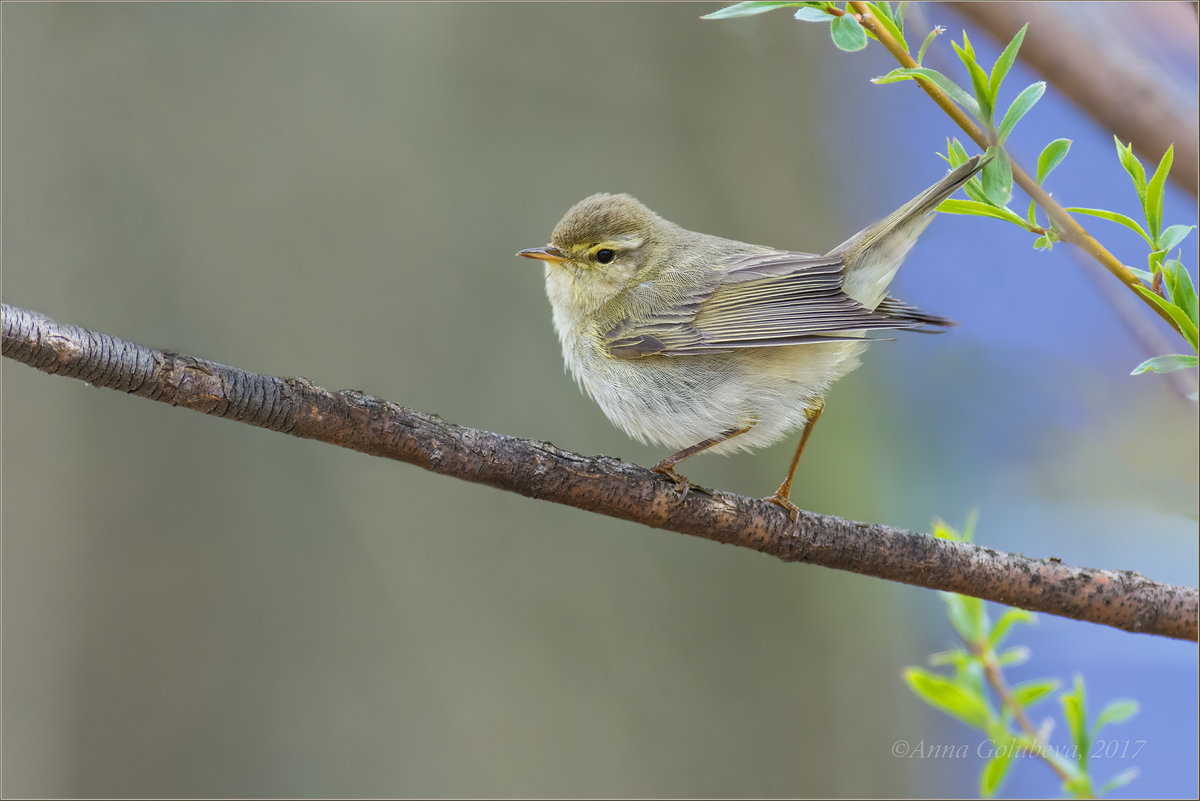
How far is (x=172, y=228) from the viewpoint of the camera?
11.6ft

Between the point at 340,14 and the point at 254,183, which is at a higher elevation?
the point at 340,14

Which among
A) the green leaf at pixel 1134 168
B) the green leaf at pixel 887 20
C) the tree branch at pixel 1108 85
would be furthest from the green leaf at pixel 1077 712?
the green leaf at pixel 887 20

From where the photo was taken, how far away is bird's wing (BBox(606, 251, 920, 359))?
2.15m

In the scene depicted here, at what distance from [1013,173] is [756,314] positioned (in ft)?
4.19

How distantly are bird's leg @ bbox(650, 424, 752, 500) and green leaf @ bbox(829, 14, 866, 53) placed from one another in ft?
3.03

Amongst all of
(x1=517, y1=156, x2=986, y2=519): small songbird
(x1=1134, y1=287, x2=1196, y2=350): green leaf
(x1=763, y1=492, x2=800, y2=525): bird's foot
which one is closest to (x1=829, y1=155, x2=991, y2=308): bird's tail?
(x1=517, y1=156, x2=986, y2=519): small songbird

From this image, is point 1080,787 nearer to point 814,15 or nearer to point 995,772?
point 995,772

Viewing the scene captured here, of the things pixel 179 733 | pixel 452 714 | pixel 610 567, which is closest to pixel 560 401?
pixel 610 567

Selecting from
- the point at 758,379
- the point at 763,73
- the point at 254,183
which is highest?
the point at 763,73

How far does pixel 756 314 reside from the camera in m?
2.36

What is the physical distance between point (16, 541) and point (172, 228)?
4.09 ft

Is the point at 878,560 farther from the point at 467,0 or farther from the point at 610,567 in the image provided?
the point at 467,0

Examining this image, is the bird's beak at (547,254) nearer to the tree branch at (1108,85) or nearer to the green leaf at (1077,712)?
the tree branch at (1108,85)

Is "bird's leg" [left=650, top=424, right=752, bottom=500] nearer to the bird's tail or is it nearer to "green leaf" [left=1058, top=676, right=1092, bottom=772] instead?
the bird's tail
